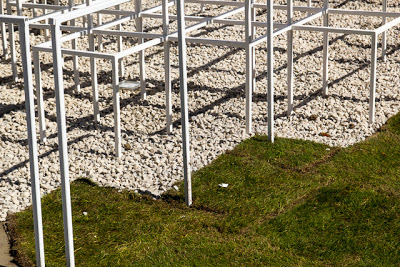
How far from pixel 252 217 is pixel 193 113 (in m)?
2.85

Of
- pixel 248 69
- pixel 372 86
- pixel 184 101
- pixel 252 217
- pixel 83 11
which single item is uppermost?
pixel 83 11

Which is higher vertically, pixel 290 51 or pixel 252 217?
pixel 290 51

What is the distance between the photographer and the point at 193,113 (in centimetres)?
888

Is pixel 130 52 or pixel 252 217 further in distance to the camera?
pixel 130 52

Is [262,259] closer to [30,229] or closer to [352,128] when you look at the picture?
[30,229]

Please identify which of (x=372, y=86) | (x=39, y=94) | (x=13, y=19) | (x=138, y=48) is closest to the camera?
(x=13, y=19)

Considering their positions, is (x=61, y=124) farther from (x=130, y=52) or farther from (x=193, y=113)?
(x=193, y=113)

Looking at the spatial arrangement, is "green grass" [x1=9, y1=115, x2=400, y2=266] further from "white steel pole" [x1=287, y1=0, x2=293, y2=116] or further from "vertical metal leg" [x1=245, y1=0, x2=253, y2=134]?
"white steel pole" [x1=287, y1=0, x2=293, y2=116]

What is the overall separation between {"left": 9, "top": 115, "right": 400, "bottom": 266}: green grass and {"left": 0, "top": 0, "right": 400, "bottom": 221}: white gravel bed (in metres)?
0.37

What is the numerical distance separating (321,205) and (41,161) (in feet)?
10.1

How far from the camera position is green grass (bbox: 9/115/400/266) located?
5.65m

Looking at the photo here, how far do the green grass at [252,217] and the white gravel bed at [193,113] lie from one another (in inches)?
14.5

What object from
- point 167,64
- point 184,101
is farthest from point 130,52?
point 184,101

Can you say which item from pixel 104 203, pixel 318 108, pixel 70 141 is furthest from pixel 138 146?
pixel 318 108
